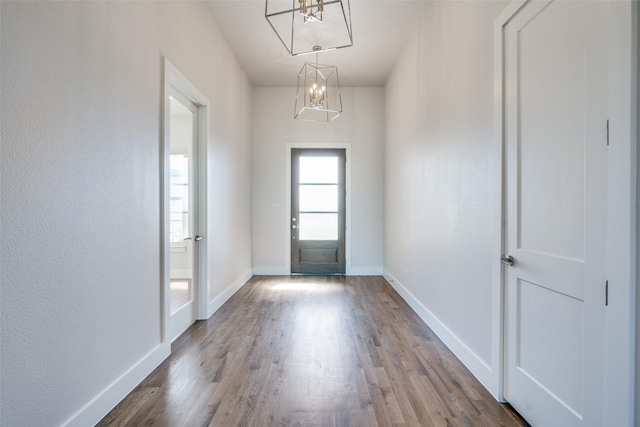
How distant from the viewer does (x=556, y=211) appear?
1525 mm

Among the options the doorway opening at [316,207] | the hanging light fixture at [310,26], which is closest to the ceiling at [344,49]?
the hanging light fixture at [310,26]

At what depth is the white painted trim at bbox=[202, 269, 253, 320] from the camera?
11.6 feet

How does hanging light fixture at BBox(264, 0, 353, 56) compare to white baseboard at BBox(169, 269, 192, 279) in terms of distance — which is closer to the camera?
white baseboard at BBox(169, 269, 192, 279)

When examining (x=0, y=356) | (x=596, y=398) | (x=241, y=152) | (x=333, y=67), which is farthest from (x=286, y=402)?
(x=333, y=67)

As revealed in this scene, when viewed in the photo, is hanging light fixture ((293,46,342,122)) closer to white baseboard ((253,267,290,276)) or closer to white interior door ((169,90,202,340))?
white interior door ((169,90,202,340))

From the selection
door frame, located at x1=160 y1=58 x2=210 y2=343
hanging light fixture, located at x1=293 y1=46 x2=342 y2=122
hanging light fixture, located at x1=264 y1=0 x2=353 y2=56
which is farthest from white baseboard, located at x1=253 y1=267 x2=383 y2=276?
hanging light fixture, located at x1=264 y1=0 x2=353 y2=56

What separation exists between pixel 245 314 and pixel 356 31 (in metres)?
3.57

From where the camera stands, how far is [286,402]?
1909 mm

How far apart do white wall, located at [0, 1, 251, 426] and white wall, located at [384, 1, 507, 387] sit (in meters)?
2.32

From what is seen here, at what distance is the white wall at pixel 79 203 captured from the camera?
1.30m

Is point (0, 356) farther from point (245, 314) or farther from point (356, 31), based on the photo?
point (356, 31)

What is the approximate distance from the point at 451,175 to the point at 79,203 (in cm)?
260

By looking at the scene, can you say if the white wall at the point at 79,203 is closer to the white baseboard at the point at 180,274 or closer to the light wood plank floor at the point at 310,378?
the light wood plank floor at the point at 310,378

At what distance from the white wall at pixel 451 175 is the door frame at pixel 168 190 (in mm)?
2305
